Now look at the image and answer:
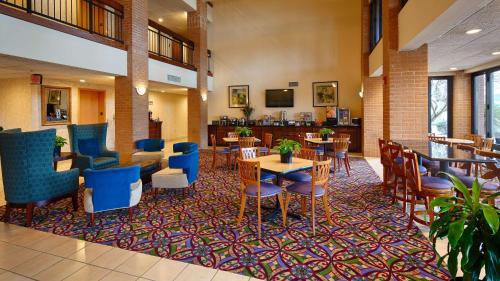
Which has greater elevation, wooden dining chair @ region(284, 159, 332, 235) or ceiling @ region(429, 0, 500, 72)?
ceiling @ region(429, 0, 500, 72)

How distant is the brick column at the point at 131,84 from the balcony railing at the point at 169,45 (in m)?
1.07

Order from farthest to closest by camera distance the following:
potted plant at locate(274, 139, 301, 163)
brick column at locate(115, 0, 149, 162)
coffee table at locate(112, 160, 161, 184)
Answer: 1. brick column at locate(115, 0, 149, 162)
2. coffee table at locate(112, 160, 161, 184)
3. potted plant at locate(274, 139, 301, 163)

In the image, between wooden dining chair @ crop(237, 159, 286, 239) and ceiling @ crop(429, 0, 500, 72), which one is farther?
ceiling @ crop(429, 0, 500, 72)

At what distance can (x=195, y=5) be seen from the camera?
10.4 m

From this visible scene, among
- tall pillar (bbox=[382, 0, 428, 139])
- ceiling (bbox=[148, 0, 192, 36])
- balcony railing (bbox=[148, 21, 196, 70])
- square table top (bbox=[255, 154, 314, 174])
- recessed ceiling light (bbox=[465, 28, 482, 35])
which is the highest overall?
ceiling (bbox=[148, 0, 192, 36])

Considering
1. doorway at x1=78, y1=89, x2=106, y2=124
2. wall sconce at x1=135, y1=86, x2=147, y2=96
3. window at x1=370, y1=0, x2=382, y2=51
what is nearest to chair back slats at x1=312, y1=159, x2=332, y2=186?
wall sconce at x1=135, y1=86, x2=147, y2=96

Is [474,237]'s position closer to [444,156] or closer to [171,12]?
[444,156]

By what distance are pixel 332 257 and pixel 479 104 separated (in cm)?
866

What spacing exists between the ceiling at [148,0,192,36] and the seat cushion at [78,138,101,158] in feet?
19.1

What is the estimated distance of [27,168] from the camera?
3516mm

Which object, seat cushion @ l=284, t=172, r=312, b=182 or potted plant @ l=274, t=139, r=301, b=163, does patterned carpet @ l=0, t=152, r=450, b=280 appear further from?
potted plant @ l=274, t=139, r=301, b=163

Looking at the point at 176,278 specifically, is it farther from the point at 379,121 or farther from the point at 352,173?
the point at 379,121

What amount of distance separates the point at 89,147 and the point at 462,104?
10.8 metres

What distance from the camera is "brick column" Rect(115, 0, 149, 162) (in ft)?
23.1
